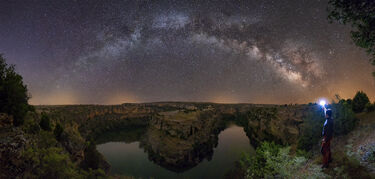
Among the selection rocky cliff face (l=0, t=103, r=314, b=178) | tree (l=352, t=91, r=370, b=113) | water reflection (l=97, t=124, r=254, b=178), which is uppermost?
tree (l=352, t=91, r=370, b=113)

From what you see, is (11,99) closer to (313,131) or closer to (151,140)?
(313,131)

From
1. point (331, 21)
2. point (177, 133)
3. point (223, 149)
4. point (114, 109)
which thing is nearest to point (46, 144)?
point (331, 21)

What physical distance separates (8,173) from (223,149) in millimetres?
61826

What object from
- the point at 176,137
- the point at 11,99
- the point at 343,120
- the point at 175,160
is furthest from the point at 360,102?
the point at 176,137

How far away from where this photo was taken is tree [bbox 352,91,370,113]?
19266mm

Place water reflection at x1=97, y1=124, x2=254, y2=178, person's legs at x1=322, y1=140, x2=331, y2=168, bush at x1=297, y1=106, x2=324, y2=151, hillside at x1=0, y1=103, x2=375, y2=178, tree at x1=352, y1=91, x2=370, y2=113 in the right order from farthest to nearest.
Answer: water reflection at x1=97, y1=124, x2=254, y2=178
tree at x1=352, y1=91, x2=370, y2=113
bush at x1=297, y1=106, x2=324, y2=151
person's legs at x1=322, y1=140, x2=331, y2=168
hillside at x1=0, y1=103, x2=375, y2=178

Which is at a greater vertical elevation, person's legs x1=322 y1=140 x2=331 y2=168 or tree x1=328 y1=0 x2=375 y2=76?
tree x1=328 y1=0 x2=375 y2=76

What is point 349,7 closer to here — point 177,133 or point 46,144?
point 46,144

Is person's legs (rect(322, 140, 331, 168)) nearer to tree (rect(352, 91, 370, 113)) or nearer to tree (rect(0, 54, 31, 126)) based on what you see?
tree (rect(352, 91, 370, 113))

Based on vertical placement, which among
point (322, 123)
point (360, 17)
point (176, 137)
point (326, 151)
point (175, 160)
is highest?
point (360, 17)

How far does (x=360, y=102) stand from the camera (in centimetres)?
1933

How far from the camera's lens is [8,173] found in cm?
674

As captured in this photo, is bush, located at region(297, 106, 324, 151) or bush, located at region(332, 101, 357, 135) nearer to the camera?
bush, located at region(332, 101, 357, 135)

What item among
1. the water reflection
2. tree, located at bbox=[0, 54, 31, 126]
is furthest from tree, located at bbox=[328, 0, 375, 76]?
the water reflection
